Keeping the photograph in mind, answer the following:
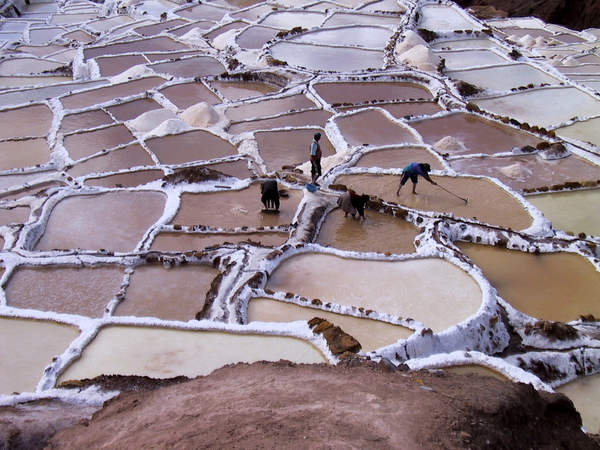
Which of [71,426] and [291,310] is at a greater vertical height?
[71,426]

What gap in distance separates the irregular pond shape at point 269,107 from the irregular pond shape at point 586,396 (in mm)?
9512

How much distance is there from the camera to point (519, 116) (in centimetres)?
1336

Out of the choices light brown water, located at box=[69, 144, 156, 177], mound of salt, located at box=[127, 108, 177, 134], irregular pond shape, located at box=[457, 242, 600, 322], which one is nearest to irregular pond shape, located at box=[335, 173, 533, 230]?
irregular pond shape, located at box=[457, 242, 600, 322]

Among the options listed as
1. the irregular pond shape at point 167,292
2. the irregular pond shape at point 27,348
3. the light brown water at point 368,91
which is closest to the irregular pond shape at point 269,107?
the light brown water at point 368,91

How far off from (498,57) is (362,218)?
36.2ft

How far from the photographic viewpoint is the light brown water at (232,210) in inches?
359

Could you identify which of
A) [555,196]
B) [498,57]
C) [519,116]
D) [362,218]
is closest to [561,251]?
[555,196]

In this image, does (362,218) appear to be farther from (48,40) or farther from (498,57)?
(48,40)

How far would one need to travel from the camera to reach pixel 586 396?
5.95 metres

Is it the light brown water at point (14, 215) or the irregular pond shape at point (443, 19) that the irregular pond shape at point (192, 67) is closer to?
the irregular pond shape at point (443, 19)

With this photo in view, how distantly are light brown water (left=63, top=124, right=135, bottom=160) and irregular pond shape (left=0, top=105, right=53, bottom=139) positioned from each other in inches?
38.5

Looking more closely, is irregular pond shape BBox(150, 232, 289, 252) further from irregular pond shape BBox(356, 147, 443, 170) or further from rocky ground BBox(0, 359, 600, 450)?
rocky ground BBox(0, 359, 600, 450)

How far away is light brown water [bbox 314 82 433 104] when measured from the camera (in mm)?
14344

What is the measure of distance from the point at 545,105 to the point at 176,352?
1186 cm
